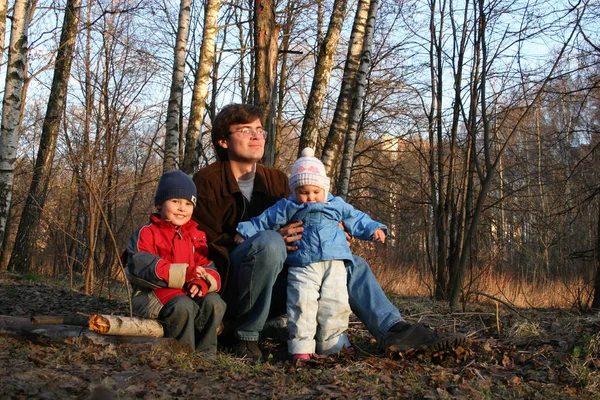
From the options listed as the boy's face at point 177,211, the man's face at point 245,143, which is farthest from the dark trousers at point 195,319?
the man's face at point 245,143

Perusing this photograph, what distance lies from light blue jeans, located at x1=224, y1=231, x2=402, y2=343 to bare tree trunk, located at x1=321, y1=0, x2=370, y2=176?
416 centimetres

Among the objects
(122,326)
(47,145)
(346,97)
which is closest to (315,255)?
(122,326)

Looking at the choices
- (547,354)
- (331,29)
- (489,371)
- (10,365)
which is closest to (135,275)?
(10,365)

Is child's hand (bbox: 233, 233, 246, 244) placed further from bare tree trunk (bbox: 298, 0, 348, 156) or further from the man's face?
bare tree trunk (bbox: 298, 0, 348, 156)

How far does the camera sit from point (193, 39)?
19875 mm

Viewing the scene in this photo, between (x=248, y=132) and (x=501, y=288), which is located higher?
(x=248, y=132)

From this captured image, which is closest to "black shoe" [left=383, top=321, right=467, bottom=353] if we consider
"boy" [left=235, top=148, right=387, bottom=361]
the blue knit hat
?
"boy" [left=235, top=148, right=387, bottom=361]

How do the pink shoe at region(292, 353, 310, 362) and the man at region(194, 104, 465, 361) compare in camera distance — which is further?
the man at region(194, 104, 465, 361)

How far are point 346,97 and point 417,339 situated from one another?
546 cm

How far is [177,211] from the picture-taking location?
3889 mm

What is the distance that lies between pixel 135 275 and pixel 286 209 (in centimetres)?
108

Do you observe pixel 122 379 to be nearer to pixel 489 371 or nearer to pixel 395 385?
pixel 395 385

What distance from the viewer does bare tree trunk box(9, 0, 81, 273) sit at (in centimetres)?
1080

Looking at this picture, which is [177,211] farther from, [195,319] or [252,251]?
[195,319]
